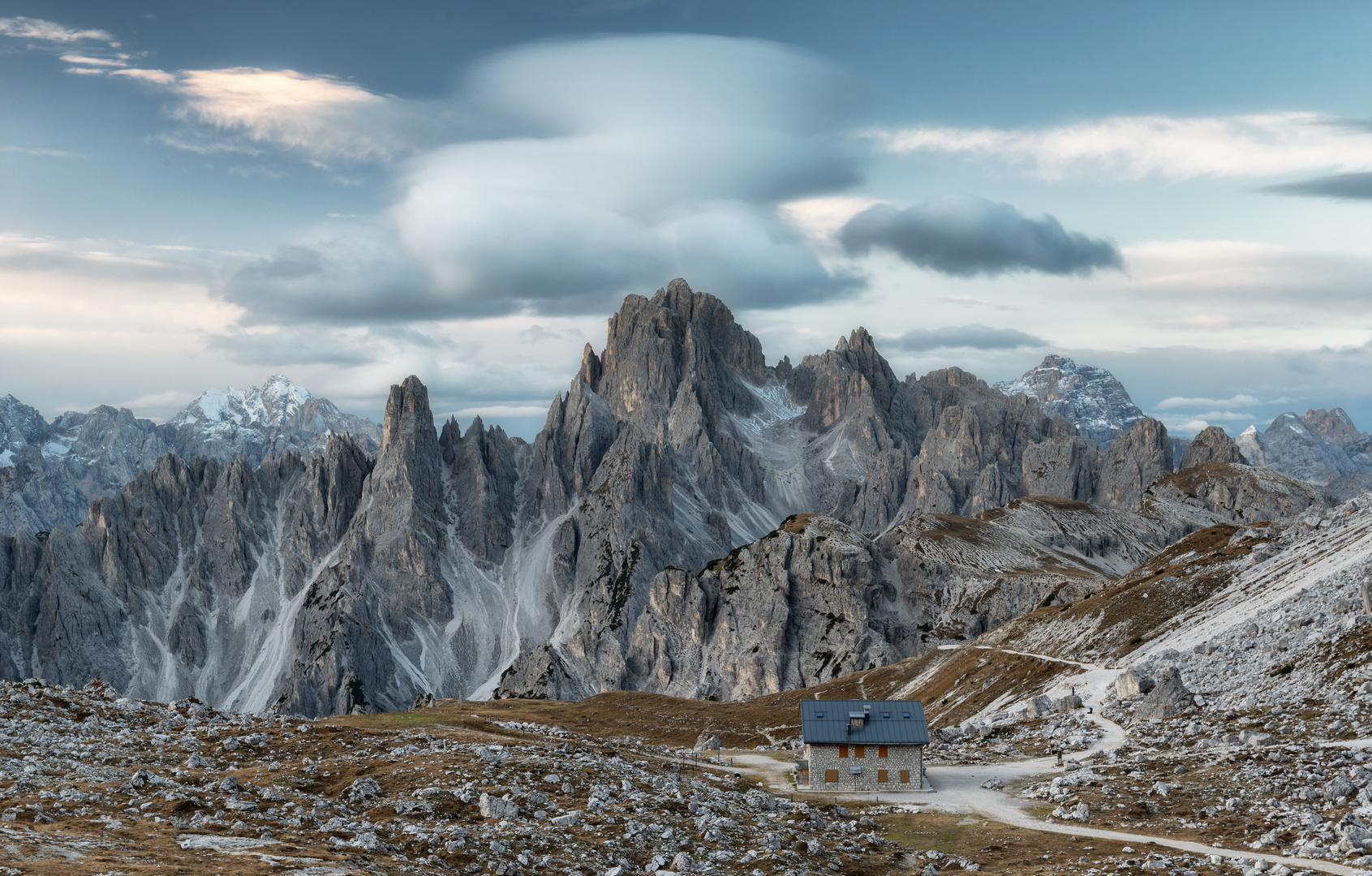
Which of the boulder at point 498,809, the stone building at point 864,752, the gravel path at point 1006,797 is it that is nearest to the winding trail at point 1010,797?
the gravel path at point 1006,797

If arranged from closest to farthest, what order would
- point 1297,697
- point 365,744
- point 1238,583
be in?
point 365,744 → point 1297,697 → point 1238,583

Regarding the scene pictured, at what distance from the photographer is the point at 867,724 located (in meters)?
80.1

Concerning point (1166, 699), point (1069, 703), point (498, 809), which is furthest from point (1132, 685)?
point (498, 809)

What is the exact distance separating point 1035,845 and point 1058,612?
10886cm

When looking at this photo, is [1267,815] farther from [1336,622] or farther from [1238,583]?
[1238,583]

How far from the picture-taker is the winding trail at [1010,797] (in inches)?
1912

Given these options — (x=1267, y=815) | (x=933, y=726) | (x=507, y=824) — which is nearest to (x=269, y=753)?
(x=507, y=824)

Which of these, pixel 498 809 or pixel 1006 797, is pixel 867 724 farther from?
pixel 498 809

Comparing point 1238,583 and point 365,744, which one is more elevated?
point 1238,583

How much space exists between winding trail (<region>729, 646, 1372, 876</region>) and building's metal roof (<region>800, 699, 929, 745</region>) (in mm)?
3953

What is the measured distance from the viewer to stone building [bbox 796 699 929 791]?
78250 millimetres

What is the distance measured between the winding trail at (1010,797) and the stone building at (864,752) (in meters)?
1.86

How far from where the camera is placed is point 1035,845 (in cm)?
5356

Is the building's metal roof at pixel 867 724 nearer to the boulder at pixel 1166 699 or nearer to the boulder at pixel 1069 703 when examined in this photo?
the boulder at pixel 1166 699
